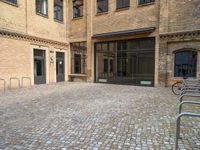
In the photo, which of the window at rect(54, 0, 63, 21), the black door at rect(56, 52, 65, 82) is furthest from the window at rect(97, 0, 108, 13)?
the black door at rect(56, 52, 65, 82)

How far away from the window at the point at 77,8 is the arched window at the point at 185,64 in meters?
9.19

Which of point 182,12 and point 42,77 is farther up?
point 182,12

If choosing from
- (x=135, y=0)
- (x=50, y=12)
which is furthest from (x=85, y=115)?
(x=50, y=12)

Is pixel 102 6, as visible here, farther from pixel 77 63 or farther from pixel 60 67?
pixel 60 67

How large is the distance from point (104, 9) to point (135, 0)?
2.78 meters

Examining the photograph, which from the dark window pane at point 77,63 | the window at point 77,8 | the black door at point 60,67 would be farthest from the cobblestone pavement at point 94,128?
the window at point 77,8

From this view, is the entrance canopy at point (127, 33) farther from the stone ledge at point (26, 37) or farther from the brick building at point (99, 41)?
the stone ledge at point (26, 37)

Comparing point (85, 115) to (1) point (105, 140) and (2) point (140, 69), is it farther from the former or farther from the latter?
(2) point (140, 69)

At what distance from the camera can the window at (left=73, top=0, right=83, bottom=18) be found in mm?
15597

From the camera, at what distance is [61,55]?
16.0 meters

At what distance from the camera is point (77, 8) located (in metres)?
15.9

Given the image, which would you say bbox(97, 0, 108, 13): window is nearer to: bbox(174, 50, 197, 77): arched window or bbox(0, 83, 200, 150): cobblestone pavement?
bbox(174, 50, 197, 77): arched window

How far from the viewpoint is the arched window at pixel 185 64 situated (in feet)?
36.5

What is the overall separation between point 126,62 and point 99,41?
3.00 metres
